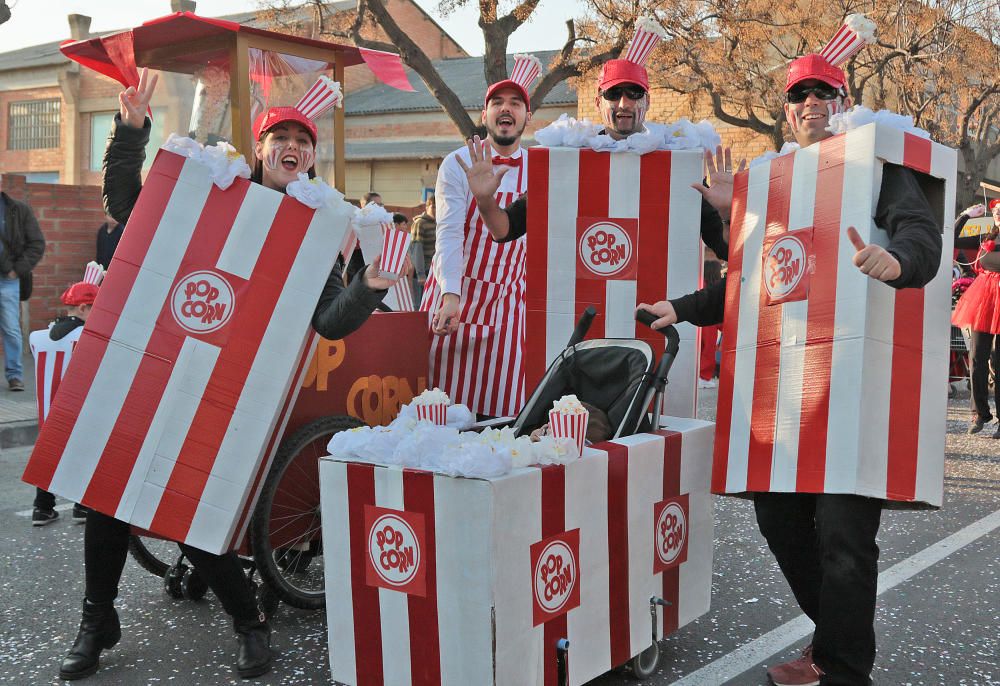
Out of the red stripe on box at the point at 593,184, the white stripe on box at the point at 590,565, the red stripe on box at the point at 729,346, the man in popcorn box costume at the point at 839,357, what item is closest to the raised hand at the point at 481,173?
the red stripe on box at the point at 593,184

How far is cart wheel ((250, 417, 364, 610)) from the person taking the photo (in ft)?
12.0

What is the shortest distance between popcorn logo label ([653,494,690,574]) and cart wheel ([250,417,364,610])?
1.32m

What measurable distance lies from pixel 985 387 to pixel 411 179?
25.0 metres

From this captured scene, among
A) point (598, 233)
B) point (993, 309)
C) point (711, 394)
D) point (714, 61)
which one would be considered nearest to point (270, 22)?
point (714, 61)

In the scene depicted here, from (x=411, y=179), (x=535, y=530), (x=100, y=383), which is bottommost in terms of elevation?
(x=535, y=530)

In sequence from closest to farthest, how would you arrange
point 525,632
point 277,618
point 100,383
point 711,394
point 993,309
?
point 525,632, point 100,383, point 277,618, point 993,309, point 711,394

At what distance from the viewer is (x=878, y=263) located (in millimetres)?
2672

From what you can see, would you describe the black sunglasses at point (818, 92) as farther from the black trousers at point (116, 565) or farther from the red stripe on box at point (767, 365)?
the black trousers at point (116, 565)

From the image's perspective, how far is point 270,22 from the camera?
16.7 meters

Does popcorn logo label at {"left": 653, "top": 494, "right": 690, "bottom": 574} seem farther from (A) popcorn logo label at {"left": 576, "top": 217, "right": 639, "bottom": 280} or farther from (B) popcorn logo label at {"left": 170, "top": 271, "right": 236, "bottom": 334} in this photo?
(B) popcorn logo label at {"left": 170, "top": 271, "right": 236, "bottom": 334}

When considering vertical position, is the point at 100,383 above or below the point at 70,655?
above

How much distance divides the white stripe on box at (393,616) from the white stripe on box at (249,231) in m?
0.93

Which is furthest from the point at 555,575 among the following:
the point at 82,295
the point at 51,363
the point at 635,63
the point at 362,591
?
the point at 82,295

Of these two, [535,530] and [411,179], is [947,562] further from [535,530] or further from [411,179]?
[411,179]
